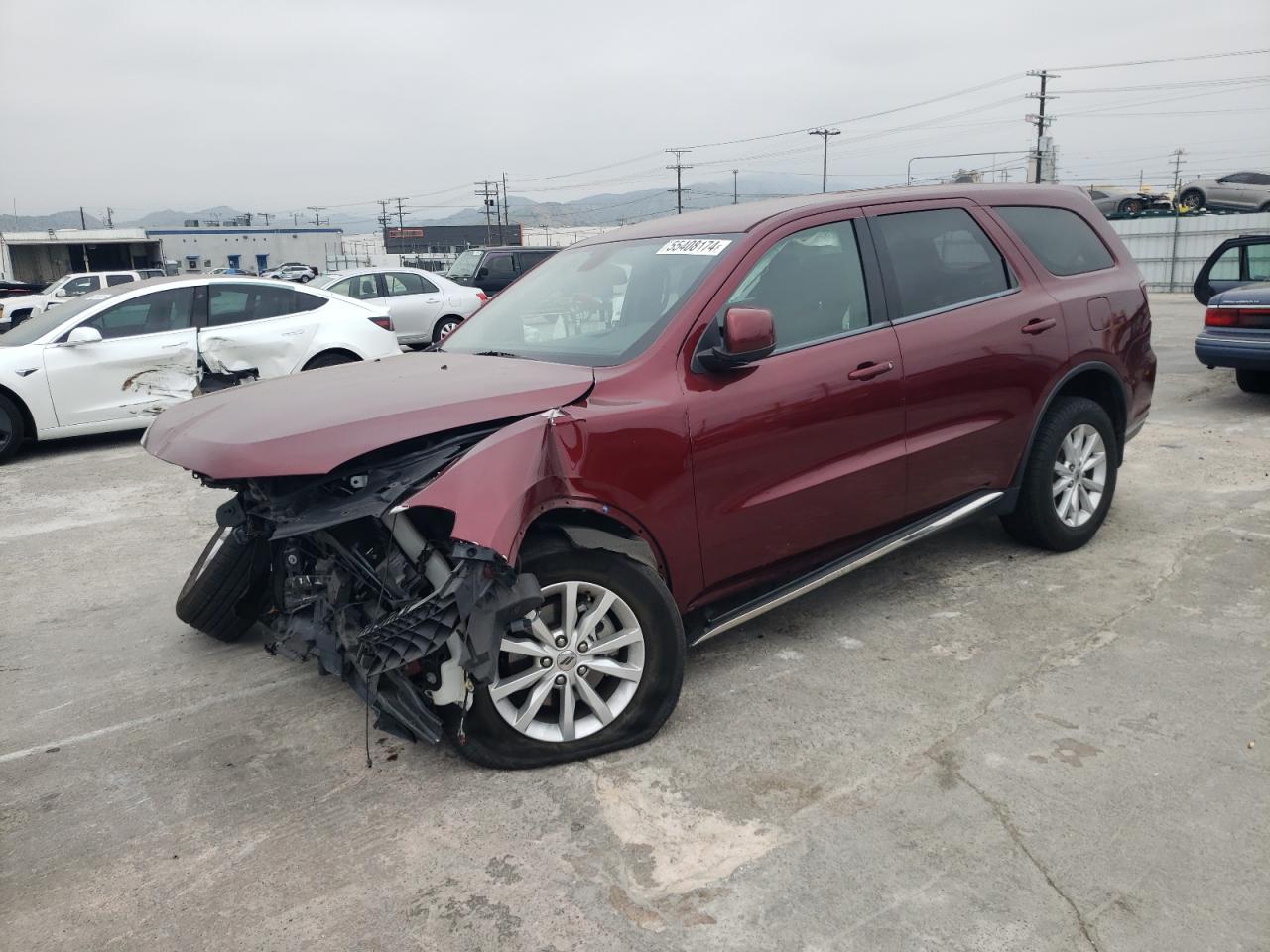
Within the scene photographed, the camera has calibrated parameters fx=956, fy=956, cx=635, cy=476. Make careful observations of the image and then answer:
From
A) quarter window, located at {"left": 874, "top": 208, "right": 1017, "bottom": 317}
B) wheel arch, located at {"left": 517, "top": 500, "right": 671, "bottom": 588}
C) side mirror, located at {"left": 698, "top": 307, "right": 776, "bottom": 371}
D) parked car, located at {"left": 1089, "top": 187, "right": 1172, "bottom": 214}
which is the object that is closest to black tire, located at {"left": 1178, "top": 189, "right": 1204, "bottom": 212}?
parked car, located at {"left": 1089, "top": 187, "right": 1172, "bottom": 214}

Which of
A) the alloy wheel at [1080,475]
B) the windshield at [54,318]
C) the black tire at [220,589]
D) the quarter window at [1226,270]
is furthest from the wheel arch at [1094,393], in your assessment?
the windshield at [54,318]

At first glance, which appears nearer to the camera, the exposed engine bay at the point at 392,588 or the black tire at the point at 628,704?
the exposed engine bay at the point at 392,588

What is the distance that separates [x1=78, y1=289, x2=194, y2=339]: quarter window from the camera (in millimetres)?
8734

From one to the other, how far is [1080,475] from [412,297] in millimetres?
12563

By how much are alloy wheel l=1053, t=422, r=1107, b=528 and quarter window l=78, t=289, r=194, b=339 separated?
25.4ft

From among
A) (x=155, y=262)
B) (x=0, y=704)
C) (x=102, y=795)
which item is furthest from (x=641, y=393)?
(x=155, y=262)

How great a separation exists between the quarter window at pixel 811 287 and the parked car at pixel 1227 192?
98.3 feet

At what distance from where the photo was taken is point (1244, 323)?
316 inches

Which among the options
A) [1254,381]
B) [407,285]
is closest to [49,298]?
[407,285]

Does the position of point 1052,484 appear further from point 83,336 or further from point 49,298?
point 49,298

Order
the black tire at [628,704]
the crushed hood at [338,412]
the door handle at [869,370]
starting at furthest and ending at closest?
the door handle at [869,370]
the black tire at [628,704]
the crushed hood at [338,412]

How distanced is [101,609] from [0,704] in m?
1.02

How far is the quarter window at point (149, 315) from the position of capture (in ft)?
28.7

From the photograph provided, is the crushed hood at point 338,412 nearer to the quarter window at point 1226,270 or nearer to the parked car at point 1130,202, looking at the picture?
the quarter window at point 1226,270
